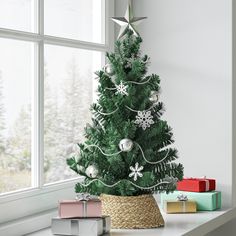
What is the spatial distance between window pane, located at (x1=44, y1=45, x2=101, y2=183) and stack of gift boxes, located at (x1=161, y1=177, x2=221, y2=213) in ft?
1.34

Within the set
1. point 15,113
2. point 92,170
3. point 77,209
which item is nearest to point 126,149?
point 92,170

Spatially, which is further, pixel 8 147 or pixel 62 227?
pixel 8 147

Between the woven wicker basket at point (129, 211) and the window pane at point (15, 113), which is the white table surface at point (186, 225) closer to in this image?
the woven wicker basket at point (129, 211)

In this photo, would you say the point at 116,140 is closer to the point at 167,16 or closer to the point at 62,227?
the point at 62,227

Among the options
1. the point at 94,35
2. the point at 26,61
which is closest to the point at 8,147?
the point at 26,61

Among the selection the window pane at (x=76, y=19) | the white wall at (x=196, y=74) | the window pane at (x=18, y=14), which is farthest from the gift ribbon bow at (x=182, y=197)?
the window pane at (x=18, y=14)

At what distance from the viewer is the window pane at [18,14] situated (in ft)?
6.57

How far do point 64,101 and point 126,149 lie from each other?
1.51ft

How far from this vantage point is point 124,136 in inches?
80.0

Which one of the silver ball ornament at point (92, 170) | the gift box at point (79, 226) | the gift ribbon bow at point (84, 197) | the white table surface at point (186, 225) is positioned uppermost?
the silver ball ornament at point (92, 170)

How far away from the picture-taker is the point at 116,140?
2.03 meters

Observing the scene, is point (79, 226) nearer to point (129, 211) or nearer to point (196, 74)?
point (129, 211)

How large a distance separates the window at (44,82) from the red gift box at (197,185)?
1.51ft

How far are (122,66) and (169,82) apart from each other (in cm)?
61
